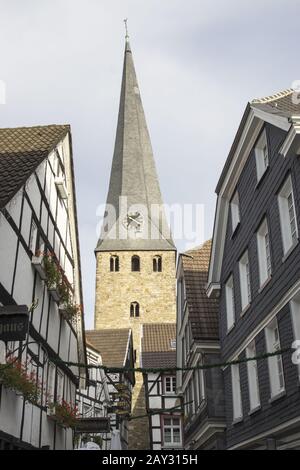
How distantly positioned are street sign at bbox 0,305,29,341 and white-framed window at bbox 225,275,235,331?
8031 mm

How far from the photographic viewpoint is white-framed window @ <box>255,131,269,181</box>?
12.7 m

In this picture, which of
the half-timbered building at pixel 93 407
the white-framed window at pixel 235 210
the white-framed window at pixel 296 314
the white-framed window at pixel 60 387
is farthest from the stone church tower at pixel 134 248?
the white-framed window at pixel 296 314

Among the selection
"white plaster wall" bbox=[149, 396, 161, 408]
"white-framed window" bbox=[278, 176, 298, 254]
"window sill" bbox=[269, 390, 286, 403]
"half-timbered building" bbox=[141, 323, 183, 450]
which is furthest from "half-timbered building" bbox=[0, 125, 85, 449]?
"white plaster wall" bbox=[149, 396, 161, 408]

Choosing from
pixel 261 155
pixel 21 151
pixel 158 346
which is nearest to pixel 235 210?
pixel 261 155

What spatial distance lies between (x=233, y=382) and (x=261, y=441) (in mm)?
2292

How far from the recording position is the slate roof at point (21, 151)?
33.7 ft

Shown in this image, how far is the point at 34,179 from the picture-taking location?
12.2 m

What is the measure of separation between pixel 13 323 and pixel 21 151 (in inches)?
235

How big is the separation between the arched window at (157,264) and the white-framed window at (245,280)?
38.5 m

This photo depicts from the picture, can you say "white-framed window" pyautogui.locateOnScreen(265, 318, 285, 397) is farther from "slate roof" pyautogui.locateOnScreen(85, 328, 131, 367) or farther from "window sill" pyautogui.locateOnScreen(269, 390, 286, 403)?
"slate roof" pyautogui.locateOnScreen(85, 328, 131, 367)

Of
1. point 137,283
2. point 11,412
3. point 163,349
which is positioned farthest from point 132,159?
point 11,412

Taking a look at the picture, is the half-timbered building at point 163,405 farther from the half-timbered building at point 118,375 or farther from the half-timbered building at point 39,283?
the half-timbered building at point 39,283

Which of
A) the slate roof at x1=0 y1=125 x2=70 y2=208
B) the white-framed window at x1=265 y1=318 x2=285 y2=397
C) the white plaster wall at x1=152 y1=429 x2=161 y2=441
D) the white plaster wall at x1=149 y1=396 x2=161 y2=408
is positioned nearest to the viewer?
the slate roof at x1=0 y1=125 x2=70 y2=208

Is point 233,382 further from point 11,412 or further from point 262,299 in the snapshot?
point 11,412
